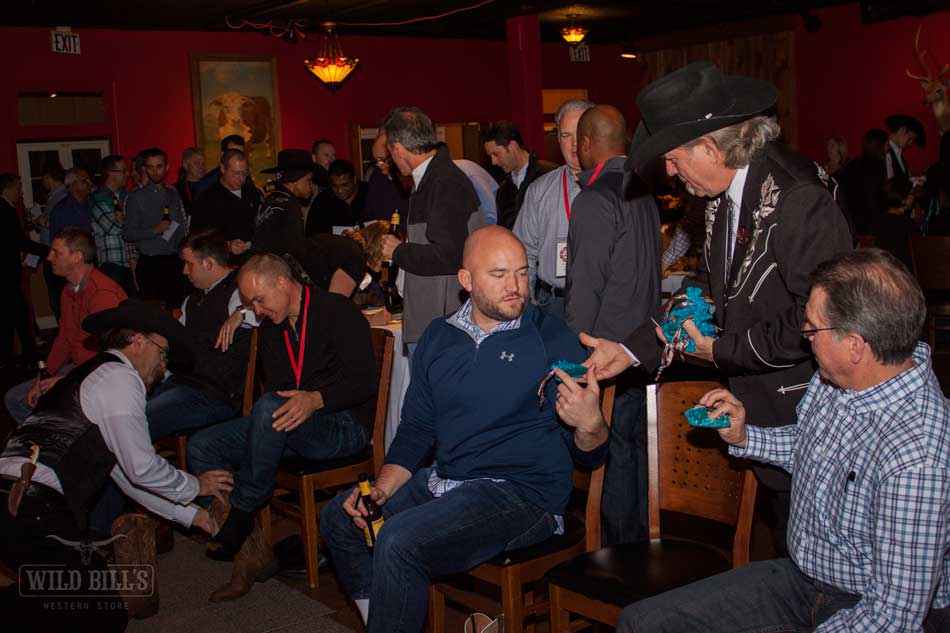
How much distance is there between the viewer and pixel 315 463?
3.78 metres

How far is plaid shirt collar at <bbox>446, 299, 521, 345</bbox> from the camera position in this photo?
2.78 metres

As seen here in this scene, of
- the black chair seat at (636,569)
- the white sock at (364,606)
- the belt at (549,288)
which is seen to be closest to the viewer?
the black chair seat at (636,569)

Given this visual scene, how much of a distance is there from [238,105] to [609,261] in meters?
9.60

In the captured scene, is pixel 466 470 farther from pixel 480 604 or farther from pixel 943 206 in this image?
pixel 943 206

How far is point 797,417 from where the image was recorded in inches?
89.0

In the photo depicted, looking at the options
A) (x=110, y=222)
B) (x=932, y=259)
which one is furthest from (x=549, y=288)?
(x=110, y=222)

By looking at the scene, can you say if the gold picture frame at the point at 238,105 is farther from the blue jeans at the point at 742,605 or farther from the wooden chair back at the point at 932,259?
the blue jeans at the point at 742,605

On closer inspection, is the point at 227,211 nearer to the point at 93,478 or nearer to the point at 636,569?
the point at 93,478

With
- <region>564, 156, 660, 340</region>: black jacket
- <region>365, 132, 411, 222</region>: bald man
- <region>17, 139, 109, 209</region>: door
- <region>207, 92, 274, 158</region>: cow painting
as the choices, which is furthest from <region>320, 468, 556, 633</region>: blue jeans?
<region>207, 92, 274, 158</region>: cow painting

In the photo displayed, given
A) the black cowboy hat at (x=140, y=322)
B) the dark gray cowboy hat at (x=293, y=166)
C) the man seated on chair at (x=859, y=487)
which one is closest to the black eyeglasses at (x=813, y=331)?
the man seated on chair at (x=859, y=487)

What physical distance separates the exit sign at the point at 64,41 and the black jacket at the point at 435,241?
8.03m

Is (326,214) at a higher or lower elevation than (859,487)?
higher

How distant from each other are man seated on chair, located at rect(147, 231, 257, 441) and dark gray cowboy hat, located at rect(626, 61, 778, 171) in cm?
244

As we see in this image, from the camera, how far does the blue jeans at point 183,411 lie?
4359 mm
